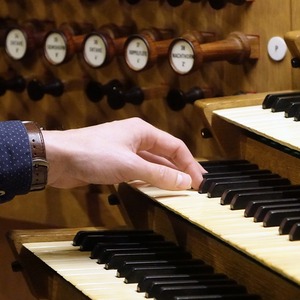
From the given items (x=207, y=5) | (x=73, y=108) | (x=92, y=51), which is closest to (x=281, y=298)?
(x=207, y=5)

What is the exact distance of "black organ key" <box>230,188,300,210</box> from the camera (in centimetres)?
151

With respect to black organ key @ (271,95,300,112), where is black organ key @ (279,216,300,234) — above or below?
below

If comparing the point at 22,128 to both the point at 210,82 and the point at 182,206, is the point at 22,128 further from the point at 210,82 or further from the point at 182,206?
the point at 210,82

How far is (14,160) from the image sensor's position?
5.06ft

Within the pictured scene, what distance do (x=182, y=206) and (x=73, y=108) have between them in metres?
0.98

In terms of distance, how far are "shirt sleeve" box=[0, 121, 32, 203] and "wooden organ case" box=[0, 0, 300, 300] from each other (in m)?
0.20

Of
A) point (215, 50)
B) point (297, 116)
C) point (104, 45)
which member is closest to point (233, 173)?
point (297, 116)

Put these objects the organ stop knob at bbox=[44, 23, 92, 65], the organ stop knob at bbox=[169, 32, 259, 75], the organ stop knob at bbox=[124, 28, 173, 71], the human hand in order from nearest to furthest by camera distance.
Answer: the human hand
the organ stop knob at bbox=[169, 32, 259, 75]
the organ stop knob at bbox=[124, 28, 173, 71]
the organ stop knob at bbox=[44, 23, 92, 65]

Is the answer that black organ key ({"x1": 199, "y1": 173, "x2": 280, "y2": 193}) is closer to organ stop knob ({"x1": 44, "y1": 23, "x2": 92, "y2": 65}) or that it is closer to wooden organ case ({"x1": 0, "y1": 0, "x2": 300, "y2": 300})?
wooden organ case ({"x1": 0, "y1": 0, "x2": 300, "y2": 300})

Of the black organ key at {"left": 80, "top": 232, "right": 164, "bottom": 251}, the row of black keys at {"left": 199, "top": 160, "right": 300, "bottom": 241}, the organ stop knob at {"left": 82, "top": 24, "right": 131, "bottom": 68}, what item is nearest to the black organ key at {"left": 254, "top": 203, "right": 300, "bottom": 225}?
the row of black keys at {"left": 199, "top": 160, "right": 300, "bottom": 241}

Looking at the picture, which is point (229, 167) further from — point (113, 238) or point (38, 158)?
point (38, 158)

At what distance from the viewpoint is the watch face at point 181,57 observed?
6.45 ft

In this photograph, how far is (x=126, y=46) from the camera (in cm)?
211

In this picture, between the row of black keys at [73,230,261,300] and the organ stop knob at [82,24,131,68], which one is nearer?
the row of black keys at [73,230,261,300]
